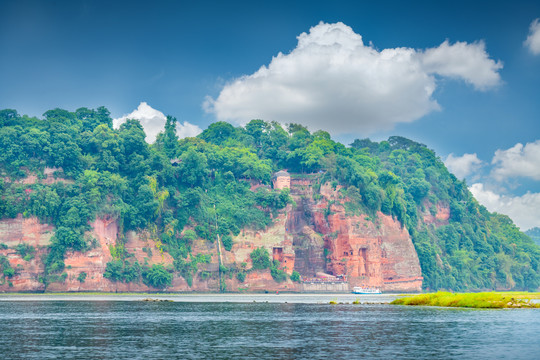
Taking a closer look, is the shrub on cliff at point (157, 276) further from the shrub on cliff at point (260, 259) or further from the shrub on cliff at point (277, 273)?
the shrub on cliff at point (277, 273)

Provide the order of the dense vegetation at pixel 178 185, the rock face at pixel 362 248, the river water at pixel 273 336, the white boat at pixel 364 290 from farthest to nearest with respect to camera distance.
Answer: the rock face at pixel 362 248 < the white boat at pixel 364 290 < the dense vegetation at pixel 178 185 < the river water at pixel 273 336

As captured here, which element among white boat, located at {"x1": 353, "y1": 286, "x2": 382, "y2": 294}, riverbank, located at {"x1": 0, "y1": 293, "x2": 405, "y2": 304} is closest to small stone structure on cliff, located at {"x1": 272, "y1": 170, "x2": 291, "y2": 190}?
white boat, located at {"x1": 353, "y1": 286, "x2": 382, "y2": 294}

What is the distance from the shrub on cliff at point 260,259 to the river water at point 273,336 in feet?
242

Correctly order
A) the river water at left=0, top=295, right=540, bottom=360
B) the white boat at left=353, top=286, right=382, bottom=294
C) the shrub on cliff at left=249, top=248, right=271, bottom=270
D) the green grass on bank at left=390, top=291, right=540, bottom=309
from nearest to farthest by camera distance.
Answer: the river water at left=0, top=295, right=540, bottom=360
the green grass on bank at left=390, top=291, right=540, bottom=309
the shrub on cliff at left=249, top=248, right=271, bottom=270
the white boat at left=353, top=286, right=382, bottom=294

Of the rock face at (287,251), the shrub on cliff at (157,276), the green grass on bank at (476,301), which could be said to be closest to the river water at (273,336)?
the green grass on bank at (476,301)

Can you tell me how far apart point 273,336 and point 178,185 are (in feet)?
340

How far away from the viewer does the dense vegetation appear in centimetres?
12838

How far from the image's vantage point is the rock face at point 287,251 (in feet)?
406

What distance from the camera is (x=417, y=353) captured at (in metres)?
38.6

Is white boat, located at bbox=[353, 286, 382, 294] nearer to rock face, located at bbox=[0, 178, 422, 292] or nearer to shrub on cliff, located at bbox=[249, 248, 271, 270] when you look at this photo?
rock face, located at bbox=[0, 178, 422, 292]

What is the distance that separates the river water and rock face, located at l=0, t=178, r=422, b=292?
185ft

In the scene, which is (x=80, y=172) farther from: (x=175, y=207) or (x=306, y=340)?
(x=306, y=340)

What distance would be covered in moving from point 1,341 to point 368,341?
2298 centimetres

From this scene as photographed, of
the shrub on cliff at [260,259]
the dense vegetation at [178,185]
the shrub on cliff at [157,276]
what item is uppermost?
the dense vegetation at [178,185]
